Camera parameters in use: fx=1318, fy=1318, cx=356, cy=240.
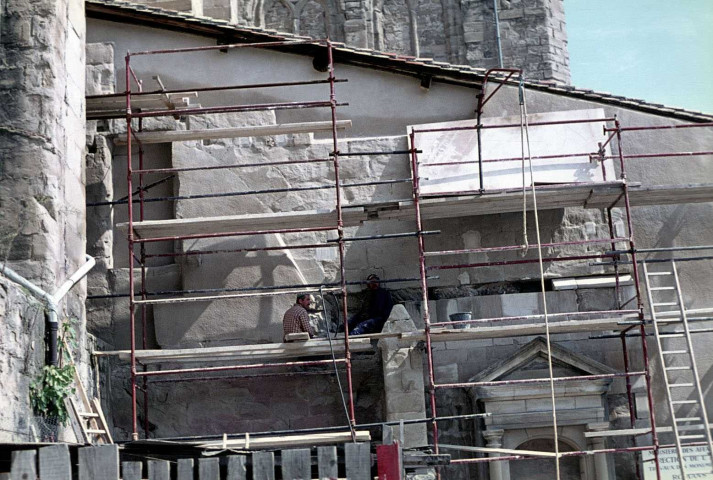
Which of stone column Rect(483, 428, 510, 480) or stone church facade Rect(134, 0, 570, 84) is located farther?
stone church facade Rect(134, 0, 570, 84)

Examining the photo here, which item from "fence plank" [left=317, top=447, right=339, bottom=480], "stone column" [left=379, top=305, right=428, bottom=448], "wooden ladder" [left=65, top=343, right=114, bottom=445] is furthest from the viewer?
"stone column" [left=379, top=305, right=428, bottom=448]

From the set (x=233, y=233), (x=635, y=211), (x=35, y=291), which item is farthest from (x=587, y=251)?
(x=35, y=291)

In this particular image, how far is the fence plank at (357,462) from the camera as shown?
7.37 m

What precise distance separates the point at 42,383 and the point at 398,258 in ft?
16.8

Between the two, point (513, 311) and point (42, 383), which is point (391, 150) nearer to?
point (513, 311)

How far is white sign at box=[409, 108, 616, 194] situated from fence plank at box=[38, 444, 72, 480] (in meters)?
8.58

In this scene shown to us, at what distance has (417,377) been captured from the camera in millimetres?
13750

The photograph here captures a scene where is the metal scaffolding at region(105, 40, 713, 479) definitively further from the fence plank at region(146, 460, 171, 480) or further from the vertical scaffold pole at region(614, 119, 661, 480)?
the fence plank at region(146, 460, 171, 480)

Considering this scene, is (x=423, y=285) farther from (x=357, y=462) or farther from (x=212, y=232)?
(x=357, y=462)

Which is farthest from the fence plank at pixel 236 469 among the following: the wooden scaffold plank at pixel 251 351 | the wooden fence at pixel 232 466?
the wooden scaffold plank at pixel 251 351

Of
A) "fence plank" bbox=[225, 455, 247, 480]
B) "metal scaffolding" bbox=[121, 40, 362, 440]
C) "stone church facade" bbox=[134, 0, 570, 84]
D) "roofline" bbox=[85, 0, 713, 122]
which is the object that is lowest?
"fence plank" bbox=[225, 455, 247, 480]

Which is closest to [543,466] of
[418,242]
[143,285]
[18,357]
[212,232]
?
[418,242]

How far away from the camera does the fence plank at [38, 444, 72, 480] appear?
21.6 feet

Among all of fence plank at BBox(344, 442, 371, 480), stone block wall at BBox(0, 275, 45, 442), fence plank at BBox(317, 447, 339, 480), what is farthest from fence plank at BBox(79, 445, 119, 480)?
stone block wall at BBox(0, 275, 45, 442)
